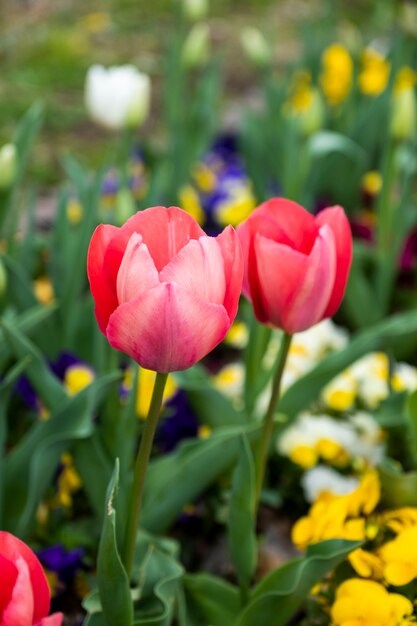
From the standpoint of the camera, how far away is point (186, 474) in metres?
1.35

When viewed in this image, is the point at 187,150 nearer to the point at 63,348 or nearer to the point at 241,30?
the point at 63,348

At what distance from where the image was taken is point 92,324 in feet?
5.60

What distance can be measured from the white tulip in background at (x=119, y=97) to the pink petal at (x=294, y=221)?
3.06 feet

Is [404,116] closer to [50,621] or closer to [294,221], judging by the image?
[294,221]

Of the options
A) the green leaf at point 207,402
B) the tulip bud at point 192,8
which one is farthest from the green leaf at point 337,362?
the tulip bud at point 192,8

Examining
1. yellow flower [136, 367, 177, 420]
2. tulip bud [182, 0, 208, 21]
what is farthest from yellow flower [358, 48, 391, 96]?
yellow flower [136, 367, 177, 420]

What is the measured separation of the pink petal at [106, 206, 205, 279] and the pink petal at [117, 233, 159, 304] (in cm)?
5

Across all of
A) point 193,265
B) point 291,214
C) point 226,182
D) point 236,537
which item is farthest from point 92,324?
point 226,182

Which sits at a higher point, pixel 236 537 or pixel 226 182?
pixel 236 537

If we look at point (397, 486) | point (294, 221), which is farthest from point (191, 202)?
point (294, 221)

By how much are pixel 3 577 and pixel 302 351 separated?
1.15 metres

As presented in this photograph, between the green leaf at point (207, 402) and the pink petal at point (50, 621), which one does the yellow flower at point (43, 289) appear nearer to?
the green leaf at point (207, 402)

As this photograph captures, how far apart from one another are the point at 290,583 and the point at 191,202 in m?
1.49

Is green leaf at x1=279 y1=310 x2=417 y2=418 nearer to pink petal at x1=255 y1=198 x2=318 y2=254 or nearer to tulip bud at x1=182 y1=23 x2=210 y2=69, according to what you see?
pink petal at x1=255 y1=198 x2=318 y2=254
